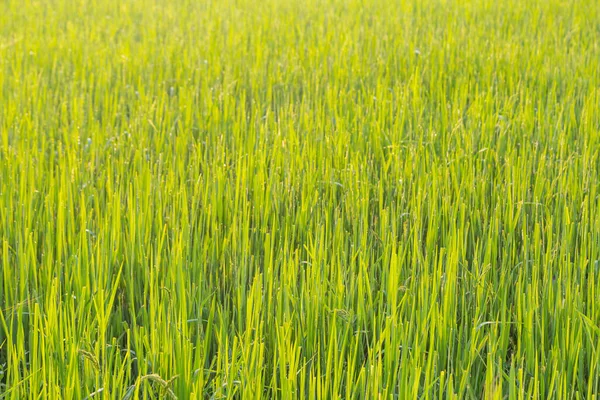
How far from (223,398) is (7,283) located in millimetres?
731

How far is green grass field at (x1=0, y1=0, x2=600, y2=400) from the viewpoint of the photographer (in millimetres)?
1493

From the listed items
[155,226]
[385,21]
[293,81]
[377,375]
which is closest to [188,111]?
[293,81]

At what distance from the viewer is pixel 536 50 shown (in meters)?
4.57

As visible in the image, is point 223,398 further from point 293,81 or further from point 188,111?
point 293,81

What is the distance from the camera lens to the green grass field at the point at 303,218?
149 centimetres

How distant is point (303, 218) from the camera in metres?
2.16

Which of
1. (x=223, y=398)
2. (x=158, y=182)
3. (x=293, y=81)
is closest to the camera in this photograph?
(x=223, y=398)

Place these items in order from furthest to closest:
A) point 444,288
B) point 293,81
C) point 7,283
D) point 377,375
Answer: point 293,81 → point 7,283 → point 444,288 → point 377,375

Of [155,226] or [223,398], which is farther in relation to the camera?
[155,226]

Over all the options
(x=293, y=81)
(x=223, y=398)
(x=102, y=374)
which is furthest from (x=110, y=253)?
(x=293, y=81)

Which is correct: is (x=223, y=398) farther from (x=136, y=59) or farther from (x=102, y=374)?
(x=136, y=59)

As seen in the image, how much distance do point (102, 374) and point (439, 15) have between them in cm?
505

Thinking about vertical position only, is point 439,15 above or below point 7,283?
above

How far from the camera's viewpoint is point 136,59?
454cm
